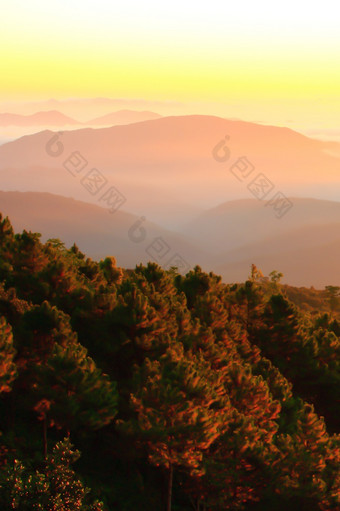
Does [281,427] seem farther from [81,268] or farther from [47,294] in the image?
[81,268]

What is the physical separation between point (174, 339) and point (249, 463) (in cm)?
1057

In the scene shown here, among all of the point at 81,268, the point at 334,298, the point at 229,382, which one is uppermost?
the point at 334,298

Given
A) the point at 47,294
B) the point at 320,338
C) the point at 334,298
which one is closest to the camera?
the point at 47,294

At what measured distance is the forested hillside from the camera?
2766 centimetres

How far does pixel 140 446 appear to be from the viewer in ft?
95.6

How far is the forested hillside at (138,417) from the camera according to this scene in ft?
90.7

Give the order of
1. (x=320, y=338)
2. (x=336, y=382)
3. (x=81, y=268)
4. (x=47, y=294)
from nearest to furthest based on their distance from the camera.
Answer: (x=47, y=294)
(x=336, y=382)
(x=320, y=338)
(x=81, y=268)

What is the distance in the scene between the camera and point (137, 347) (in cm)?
3675

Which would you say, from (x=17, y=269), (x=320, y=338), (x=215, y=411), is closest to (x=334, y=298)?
(x=320, y=338)

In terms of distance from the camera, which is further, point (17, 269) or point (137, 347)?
point (17, 269)

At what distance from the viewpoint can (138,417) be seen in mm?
28781

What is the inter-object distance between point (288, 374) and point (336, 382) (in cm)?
370

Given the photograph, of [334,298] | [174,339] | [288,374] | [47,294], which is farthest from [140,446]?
[334,298]

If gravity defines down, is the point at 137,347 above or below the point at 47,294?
below
